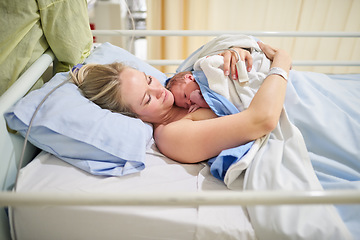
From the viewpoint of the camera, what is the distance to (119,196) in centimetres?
59

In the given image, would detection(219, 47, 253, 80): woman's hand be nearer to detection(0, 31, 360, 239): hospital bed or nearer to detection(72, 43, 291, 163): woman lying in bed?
detection(72, 43, 291, 163): woman lying in bed

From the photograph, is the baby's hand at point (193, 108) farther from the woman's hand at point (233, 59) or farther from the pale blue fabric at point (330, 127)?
the pale blue fabric at point (330, 127)

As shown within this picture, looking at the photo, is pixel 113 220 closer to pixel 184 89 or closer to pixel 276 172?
pixel 276 172

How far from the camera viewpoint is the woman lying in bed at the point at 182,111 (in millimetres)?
900

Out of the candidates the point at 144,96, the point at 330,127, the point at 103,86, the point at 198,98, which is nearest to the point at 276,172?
the point at 330,127

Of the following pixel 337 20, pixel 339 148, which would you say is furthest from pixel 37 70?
pixel 337 20

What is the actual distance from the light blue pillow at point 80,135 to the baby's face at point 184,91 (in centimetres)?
28

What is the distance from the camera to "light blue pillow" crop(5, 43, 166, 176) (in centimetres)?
86

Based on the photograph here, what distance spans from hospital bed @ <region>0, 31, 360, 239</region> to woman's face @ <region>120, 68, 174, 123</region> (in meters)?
0.09

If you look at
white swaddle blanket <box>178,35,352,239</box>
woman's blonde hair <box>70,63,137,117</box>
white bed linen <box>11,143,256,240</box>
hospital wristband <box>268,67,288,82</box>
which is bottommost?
white bed linen <box>11,143,256,240</box>

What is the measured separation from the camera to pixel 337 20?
226cm

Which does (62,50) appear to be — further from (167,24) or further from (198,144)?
(167,24)

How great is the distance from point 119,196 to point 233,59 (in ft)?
2.28

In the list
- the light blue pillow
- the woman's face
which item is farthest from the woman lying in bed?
the light blue pillow
